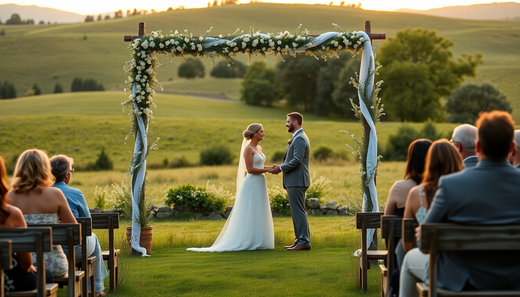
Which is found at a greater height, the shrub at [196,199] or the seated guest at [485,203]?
the seated guest at [485,203]

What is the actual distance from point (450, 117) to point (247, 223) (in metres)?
53.2

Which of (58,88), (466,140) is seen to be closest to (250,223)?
(466,140)

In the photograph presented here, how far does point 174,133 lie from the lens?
4609cm

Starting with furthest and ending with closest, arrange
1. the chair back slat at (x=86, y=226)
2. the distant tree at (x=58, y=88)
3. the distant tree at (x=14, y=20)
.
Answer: the distant tree at (x=14, y=20)
the distant tree at (x=58, y=88)
the chair back slat at (x=86, y=226)

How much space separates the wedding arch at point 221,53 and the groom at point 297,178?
1.10 meters

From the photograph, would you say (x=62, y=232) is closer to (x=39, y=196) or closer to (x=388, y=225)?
(x=39, y=196)

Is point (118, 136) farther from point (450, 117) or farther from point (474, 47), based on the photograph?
point (474, 47)

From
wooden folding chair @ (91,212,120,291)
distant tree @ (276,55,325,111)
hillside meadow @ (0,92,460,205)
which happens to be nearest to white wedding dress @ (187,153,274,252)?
wooden folding chair @ (91,212,120,291)

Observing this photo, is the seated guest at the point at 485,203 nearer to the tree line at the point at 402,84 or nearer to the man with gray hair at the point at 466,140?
the man with gray hair at the point at 466,140

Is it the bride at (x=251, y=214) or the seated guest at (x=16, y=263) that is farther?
the bride at (x=251, y=214)

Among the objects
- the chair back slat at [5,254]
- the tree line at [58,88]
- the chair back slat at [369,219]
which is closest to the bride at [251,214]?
the chair back slat at [369,219]

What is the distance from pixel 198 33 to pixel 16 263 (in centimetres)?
10565

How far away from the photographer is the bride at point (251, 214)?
10.1 metres

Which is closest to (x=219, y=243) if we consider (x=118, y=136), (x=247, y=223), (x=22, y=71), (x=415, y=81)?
(x=247, y=223)
